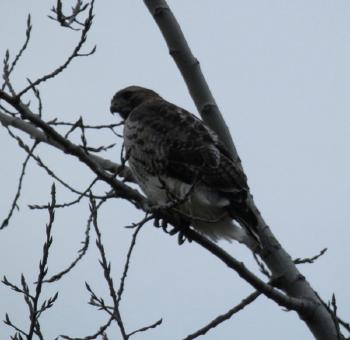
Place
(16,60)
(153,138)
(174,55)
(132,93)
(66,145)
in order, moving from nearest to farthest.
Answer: (66,145)
(16,60)
(174,55)
(153,138)
(132,93)

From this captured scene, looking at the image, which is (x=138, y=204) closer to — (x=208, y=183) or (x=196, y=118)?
(x=208, y=183)

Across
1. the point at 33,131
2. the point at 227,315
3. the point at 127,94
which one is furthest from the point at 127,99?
the point at 227,315

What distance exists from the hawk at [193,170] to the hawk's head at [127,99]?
98 centimetres

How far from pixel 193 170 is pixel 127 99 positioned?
1.96 m

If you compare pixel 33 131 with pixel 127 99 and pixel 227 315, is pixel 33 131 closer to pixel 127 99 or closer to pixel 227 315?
pixel 227 315

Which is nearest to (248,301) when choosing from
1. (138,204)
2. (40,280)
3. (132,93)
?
(138,204)

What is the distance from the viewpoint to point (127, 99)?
22.6 ft

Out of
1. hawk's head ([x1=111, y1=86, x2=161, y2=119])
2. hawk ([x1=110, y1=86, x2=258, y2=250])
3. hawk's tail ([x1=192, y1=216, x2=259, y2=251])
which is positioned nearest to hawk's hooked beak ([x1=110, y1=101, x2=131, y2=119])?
hawk's head ([x1=111, y1=86, x2=161, y2=119])

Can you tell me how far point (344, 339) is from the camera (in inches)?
144

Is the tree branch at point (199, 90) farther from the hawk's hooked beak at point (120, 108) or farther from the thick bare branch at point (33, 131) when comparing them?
the hawk's hooked beak at point (120, 108)

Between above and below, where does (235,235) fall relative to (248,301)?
above

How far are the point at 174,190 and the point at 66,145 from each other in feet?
5.28

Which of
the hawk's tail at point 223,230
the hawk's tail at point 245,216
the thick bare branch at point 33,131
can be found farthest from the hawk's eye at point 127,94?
the hawk's tail at point 245,216

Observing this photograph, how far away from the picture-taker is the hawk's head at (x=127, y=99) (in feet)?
22.4
